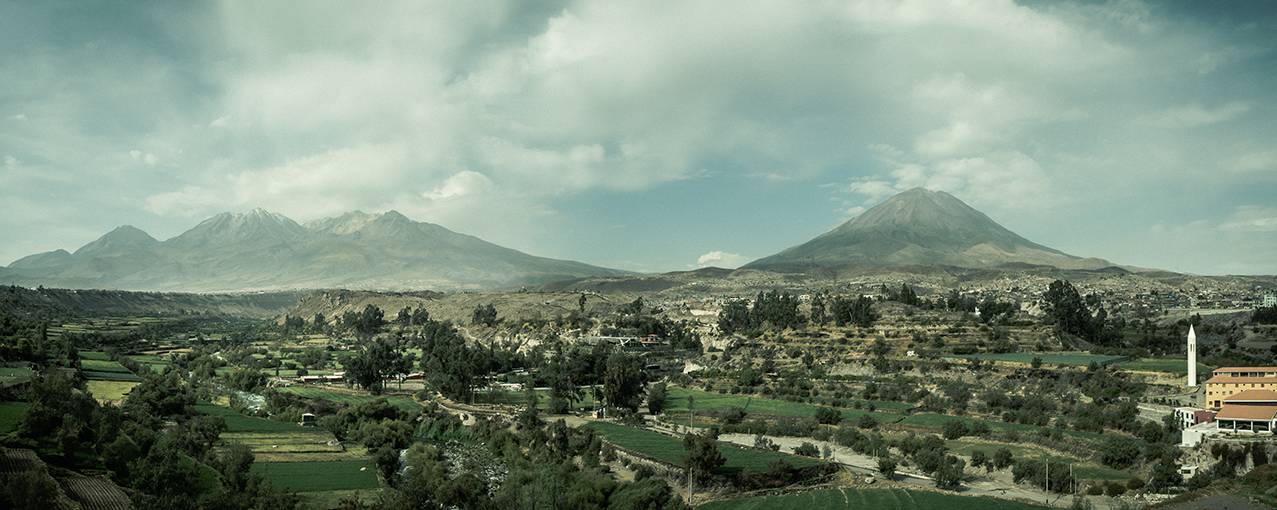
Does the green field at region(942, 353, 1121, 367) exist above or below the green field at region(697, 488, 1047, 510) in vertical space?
above

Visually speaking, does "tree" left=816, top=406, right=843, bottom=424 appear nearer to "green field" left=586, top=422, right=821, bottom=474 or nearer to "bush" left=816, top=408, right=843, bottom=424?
"bush" left=816, top=408, right=843, bottom=424

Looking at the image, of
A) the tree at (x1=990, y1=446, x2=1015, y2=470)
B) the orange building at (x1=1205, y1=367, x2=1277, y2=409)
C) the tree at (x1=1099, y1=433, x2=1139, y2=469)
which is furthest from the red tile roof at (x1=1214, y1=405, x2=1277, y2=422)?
the tree at (x1=990, y1=446, x2=1015, y2=470)

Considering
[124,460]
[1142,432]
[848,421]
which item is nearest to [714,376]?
[848,421]

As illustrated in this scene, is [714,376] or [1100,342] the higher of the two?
[1100,342]

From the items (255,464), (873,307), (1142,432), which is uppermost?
(873,307)

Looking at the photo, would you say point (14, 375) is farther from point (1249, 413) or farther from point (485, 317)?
point (485, 317)

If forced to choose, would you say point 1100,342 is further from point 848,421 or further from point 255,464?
point 255,464
